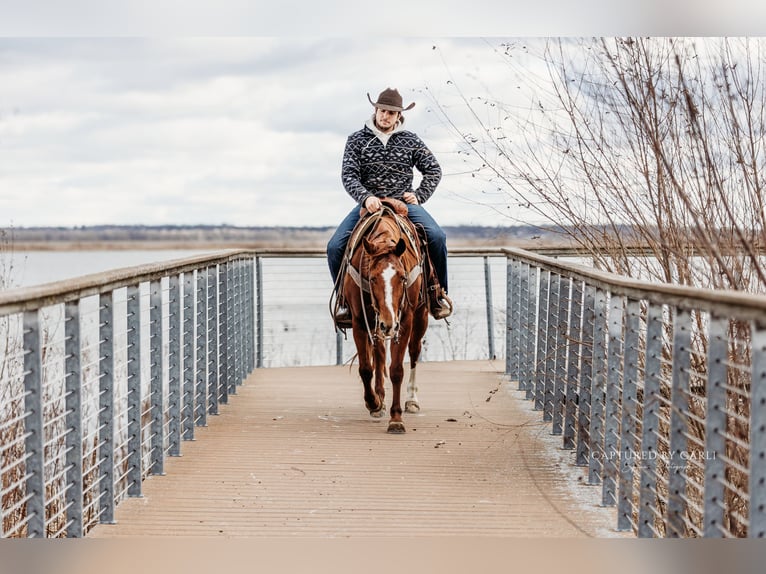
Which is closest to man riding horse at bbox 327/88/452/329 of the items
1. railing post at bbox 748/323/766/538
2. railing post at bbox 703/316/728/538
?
railing post at bbox 703/316/728/538

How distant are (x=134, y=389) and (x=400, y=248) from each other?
181 centimetres

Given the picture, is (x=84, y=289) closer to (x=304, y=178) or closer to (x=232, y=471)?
(x=232, y=471)

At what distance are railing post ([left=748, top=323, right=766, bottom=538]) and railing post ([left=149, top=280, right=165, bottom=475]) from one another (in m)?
2.96

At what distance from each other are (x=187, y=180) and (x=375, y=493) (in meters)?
22.2

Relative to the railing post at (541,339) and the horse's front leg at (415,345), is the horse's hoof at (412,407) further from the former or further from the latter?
the railing post at (541,339)

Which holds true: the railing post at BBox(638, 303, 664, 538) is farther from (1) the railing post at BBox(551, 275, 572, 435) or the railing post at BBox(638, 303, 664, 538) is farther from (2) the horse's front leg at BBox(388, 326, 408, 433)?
(2) the horse's front leg at BBox(388, 326, 408, 433)

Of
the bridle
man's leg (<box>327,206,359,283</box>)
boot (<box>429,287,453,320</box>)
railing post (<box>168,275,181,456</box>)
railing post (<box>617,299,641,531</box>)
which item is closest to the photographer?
railing post (<box>617,299,641,531</box>)

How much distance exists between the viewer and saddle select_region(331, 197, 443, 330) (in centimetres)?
618

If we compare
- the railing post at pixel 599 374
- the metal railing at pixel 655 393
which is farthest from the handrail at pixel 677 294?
the railing post at pixel 599 374

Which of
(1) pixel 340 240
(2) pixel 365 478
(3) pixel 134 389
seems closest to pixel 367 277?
(1) pixel 340 240

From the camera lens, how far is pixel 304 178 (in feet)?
54.7

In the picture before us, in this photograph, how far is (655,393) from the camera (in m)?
3.84

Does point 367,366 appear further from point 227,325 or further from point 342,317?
point 227,325

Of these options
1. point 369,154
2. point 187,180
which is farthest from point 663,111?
point 187,180
